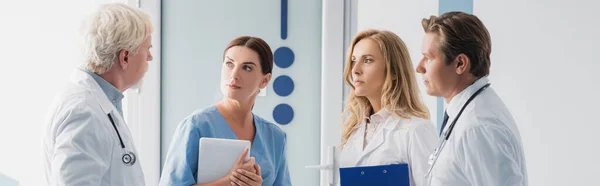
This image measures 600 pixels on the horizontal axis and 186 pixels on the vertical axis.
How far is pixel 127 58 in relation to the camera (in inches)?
66.5

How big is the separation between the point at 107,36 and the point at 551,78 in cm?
171

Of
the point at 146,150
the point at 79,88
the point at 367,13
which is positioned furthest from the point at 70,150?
the point at 367,13

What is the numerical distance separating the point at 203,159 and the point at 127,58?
1.26 ft

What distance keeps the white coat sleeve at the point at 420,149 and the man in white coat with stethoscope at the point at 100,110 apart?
0.82 meters

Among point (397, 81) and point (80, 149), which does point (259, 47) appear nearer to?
point (397, 81)

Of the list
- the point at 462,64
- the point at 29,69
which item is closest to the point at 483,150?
the point at 462,64

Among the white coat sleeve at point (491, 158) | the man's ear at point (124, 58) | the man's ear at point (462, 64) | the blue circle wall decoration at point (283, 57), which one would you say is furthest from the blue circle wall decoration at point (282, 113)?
the white coat sleeve at point (491, 158)

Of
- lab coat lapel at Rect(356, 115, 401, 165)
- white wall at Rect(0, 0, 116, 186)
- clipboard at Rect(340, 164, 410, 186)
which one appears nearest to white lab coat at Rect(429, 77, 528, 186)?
clipboard at Rect(340, 164, 410, 186)

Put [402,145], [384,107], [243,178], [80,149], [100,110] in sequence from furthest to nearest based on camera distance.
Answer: [384,107] < [402,145] < [243,178] < [100,110] < [80,149]

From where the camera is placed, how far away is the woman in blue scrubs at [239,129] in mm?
1912

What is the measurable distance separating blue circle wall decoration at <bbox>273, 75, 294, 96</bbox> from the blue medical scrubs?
45 cm

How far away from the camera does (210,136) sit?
1976 millimetres

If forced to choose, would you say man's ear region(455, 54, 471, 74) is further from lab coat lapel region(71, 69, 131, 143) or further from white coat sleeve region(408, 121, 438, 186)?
lab coat lapel region(71, 69, 131, 143)

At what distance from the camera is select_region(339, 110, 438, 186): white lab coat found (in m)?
1.96
